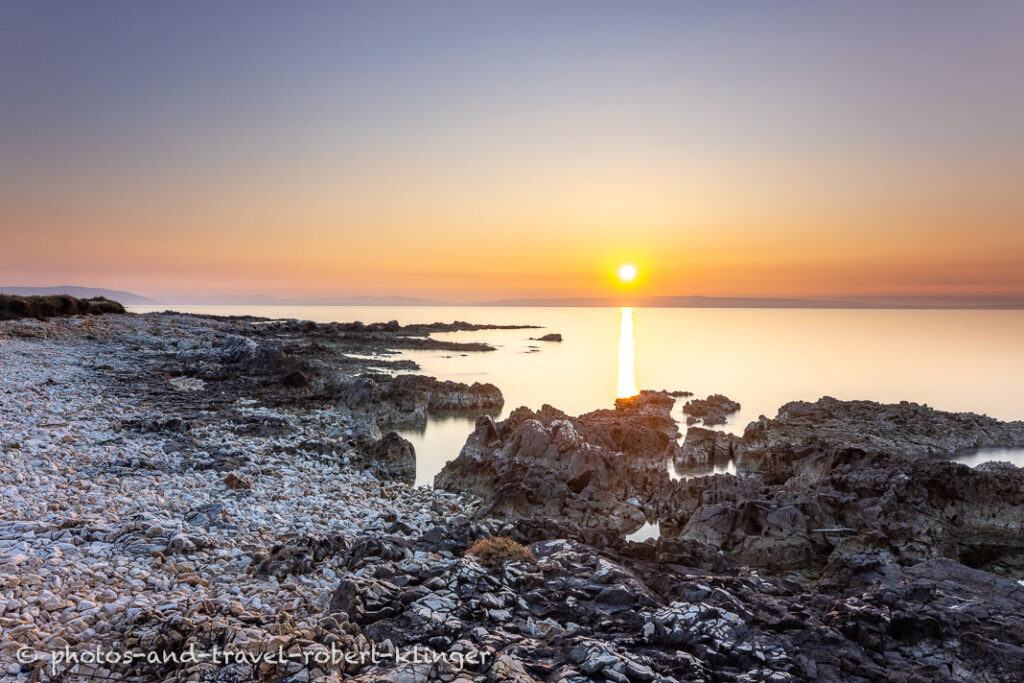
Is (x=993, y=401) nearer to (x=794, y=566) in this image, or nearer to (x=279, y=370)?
(x=794, y=566)

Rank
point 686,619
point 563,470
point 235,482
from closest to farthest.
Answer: point 686,619 → point 235,482 → point 563,470

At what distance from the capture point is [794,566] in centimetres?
1153

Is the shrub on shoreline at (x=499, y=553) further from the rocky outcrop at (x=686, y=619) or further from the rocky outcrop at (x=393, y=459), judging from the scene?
the rocky outcrop at (x=393, y=459)

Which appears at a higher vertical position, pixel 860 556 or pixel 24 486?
pixel 24 486

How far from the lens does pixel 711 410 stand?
98.4ft

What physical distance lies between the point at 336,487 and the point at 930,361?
199 feet

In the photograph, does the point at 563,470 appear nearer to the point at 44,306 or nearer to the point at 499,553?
the point at 499,553

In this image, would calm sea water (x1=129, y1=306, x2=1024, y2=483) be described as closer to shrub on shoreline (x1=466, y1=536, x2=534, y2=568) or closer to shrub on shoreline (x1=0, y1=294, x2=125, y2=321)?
shrub on shoreline (x1=466, y1=536, x2=534, y2=568)

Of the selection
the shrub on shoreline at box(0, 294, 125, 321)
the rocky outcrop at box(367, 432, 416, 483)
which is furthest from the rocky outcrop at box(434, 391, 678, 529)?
the shrub on shoreline at box(0, 294, 125, 321)

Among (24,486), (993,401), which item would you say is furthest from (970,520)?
(993,401)

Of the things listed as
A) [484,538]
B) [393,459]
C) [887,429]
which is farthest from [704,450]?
[484,538]

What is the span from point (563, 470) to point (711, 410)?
17.0m

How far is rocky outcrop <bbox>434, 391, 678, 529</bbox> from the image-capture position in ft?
45.5

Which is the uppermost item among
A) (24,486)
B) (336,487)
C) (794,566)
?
(24,486)
